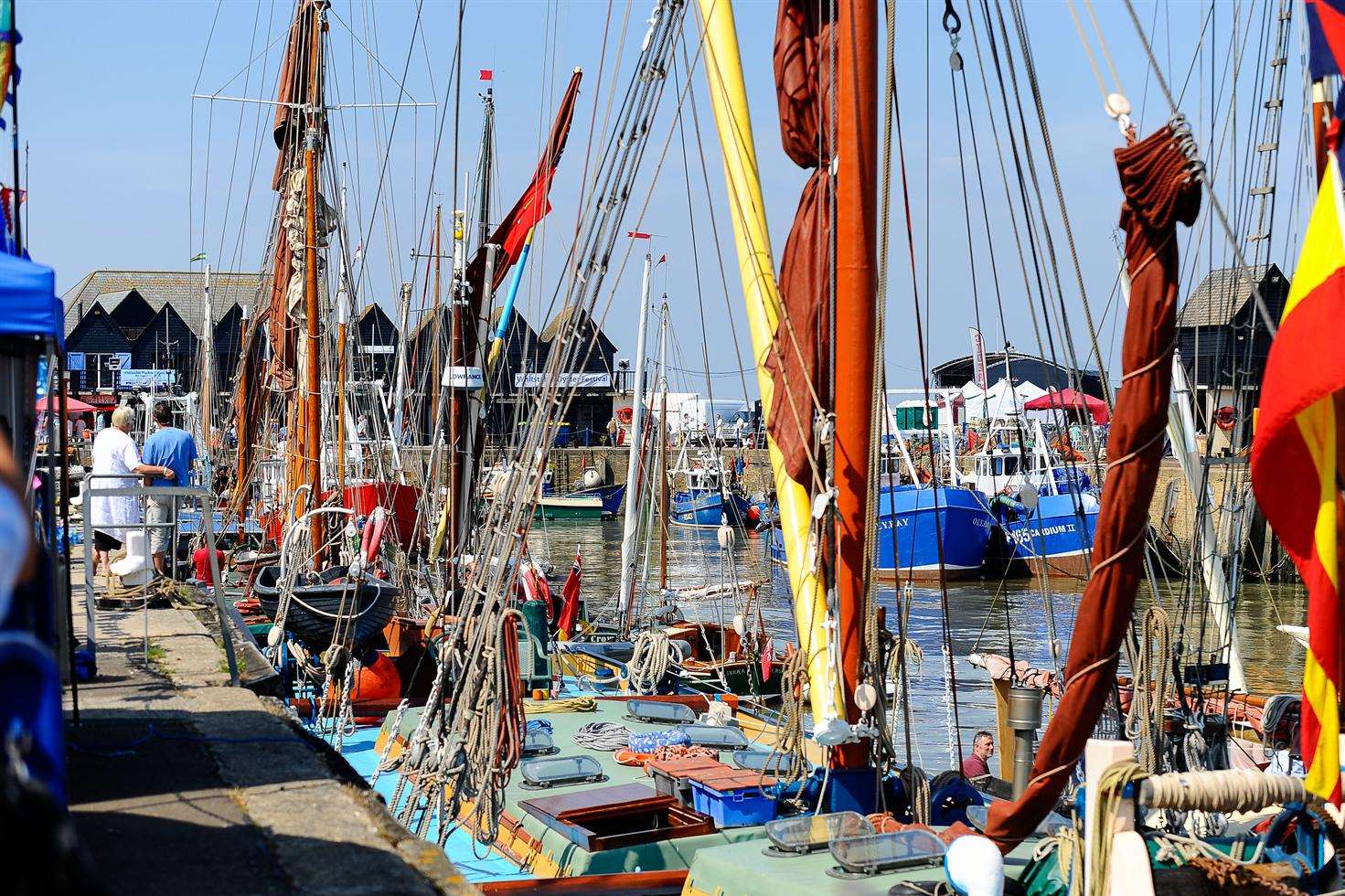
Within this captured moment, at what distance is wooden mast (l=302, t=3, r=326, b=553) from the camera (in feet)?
68.9

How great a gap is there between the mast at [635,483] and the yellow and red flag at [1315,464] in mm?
16705

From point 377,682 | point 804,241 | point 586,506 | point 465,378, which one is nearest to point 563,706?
point 377,682

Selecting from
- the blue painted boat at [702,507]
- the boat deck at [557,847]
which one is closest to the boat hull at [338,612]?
the boat deck at [557,847]

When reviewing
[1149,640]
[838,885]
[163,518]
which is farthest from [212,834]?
[163,518]

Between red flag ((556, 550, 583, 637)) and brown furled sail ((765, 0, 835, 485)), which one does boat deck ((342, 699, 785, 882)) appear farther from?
red flag ((556, 550, 583, 637))

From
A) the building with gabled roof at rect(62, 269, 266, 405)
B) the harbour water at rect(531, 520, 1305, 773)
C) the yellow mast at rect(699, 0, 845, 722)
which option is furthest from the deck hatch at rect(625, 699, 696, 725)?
the building with gabled roof at rect(62, 269, 266, 405)

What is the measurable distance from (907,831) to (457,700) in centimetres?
347

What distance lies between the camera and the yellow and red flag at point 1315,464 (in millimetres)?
5977

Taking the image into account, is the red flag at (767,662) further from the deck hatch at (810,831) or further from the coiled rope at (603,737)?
the deck hatch at (810,831)

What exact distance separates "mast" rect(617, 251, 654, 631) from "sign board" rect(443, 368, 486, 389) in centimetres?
779

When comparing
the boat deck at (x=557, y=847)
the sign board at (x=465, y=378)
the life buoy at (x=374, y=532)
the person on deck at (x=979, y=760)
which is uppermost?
the sign board at (x=465, y=378)

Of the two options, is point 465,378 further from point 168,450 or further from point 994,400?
point 994,400

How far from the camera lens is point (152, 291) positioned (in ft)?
291

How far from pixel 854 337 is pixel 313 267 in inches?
567
